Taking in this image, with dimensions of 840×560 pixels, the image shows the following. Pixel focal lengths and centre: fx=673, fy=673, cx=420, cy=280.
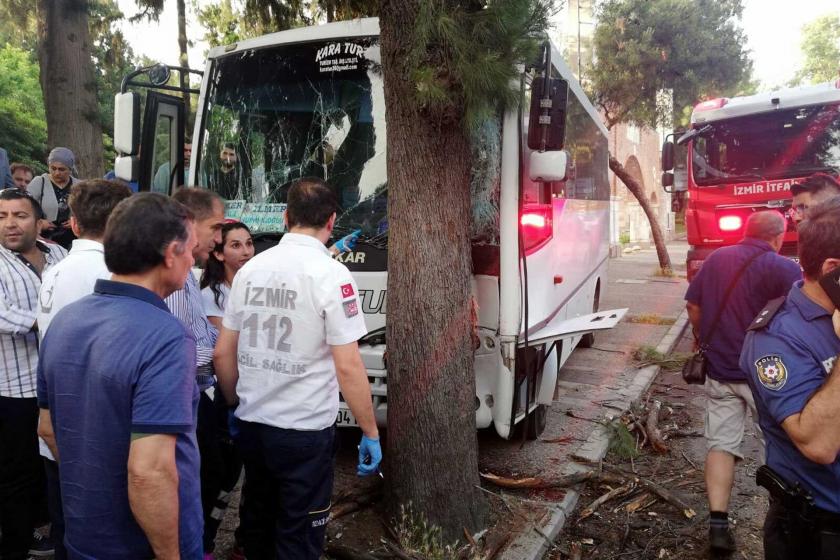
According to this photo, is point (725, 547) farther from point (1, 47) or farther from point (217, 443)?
point (1, 47)

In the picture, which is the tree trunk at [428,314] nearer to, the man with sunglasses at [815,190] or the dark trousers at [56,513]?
the dark trousers at [56,513]

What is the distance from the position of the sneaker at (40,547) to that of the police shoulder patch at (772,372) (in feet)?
10.6

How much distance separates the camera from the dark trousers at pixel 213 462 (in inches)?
120

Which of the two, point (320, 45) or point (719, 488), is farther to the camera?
point (320, 45)

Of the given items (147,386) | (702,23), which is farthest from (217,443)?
(702,23)

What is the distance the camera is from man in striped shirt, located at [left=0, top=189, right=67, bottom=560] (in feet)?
10.1

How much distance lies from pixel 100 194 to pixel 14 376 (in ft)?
A: 3.67

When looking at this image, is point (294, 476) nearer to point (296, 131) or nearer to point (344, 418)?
point (344, 418)

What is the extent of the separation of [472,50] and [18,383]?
256 centimetres

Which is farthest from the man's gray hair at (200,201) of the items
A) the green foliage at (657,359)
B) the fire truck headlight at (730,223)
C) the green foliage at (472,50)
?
the fire truck headlight at (730,223)

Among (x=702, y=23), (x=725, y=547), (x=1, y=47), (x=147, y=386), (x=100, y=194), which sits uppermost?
(x=1, y=47)

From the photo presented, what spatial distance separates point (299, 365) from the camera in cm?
267

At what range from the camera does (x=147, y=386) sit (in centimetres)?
171

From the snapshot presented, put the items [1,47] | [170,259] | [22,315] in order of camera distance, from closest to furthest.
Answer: [170,259], [22,315], [1,47]
